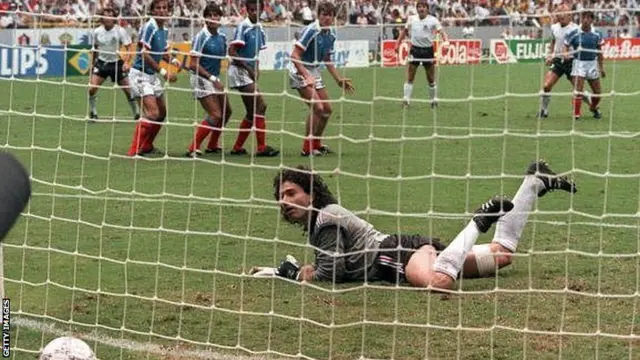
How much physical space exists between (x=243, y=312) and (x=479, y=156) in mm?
8395

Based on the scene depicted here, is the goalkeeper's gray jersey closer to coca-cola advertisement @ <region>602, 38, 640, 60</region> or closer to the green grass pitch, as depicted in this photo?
the green grass pitch

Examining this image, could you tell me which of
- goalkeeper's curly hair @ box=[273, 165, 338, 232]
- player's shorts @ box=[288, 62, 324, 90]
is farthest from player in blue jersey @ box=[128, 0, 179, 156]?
goalkeeper's curly hair @ box=[273, 165, 338, 232]

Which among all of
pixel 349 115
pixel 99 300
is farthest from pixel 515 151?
pixel 99 300

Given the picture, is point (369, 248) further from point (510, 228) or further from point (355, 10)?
point (355, 10)

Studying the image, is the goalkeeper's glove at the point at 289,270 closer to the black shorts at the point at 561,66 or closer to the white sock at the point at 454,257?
the white sock at the point at 454,257

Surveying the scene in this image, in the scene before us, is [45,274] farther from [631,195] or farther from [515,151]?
[515,151]

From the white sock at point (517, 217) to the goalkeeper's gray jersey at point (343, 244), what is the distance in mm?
865

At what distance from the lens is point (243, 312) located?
6852mm

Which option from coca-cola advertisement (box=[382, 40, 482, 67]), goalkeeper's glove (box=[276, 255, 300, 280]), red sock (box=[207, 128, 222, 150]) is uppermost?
coca-cola advertisement (box=[382, 40, 482, 67])

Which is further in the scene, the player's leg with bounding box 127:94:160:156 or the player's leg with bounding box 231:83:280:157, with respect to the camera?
the player's leg with bounding box 231:83:280:157

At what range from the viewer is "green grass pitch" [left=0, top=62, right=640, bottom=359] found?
671 cm

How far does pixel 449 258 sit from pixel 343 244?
2.30 ft

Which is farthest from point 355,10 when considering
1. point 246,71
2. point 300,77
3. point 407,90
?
point 300,77

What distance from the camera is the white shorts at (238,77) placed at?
15.1 m
